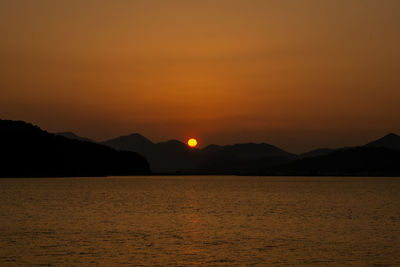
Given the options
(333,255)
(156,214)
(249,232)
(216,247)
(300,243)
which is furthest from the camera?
(156,214)

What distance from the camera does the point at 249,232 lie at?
217ft

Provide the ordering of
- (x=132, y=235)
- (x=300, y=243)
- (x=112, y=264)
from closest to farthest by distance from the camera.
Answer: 1. (x=112, y=264)
2. (x=300, y=243)
3. (x=132, y=235)

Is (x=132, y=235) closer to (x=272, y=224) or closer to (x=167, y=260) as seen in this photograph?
(x=167, y=260)

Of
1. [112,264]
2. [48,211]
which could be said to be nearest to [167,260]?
[112,264]

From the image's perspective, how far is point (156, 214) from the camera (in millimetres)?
90938

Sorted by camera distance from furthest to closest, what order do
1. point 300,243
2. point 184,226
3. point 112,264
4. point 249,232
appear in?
point 184,226 → point 249,232 → point 300,243 → point 112,264

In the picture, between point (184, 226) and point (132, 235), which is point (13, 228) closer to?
point (132, 235)

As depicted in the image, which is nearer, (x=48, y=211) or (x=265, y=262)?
(x=265, y=262)

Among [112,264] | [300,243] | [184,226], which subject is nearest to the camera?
[112,264]

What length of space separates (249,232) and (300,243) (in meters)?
10.3

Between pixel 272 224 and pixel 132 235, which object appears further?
pixel 272 224

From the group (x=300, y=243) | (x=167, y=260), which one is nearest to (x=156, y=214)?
(x=300, y=243)

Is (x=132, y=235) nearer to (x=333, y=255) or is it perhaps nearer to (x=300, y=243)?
(x=300, y=243)

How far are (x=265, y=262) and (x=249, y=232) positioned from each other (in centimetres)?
2057
